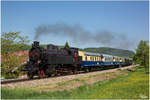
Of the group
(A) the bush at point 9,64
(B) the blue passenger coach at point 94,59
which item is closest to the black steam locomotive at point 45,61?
(A) the bush at point 9,64

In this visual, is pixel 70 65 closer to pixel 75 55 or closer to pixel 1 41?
pixel 75 55

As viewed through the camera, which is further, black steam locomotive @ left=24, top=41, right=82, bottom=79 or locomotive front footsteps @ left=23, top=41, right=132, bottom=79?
locomotive front footsteps @ left=23, top=41, right=132, bottom=79

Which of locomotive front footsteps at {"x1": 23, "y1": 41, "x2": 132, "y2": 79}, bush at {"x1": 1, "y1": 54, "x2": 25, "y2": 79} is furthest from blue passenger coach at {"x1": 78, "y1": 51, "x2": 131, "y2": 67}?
bush at {"x1": 1, "y1": 54, "x2": 25, "y2": 79}

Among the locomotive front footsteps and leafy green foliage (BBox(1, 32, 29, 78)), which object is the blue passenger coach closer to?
the locomotive front footsteps

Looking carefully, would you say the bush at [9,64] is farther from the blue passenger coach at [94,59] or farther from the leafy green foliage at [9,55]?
the blue passenger coach at [94,59]

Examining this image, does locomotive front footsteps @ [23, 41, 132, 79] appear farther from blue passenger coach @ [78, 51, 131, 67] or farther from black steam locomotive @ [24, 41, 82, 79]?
blue passenger coach @ [78, 51, 131, 67]

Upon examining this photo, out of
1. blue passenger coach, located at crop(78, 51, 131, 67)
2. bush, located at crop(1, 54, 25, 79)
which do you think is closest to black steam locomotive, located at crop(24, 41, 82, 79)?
bush, located at crop(1, 54, 25, 79)

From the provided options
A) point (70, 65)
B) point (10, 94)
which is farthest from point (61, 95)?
point (70, 65)

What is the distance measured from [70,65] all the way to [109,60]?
19340mm

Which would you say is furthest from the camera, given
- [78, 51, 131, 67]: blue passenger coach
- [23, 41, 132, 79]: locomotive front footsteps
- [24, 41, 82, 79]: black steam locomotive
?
[78, 51, 131, 67]: blue passenger coach

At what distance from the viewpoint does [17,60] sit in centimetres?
1694

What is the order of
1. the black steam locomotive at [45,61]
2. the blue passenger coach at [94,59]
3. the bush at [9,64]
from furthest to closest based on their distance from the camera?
the blue passenger coach at [94,59] < the black steam locomotive at [45,61] < the bush at [9,64]

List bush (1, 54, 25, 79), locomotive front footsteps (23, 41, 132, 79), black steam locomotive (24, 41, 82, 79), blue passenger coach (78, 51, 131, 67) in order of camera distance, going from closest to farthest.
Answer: bush (1, 54, 25, 79) → black steam locomotive (24, 41, 82, 79) → locomotive front footsteps (23, 41, 132, 79) → blue passenger coach (78, 51, 131, 67)

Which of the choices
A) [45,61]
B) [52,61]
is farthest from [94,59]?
[45,61]
